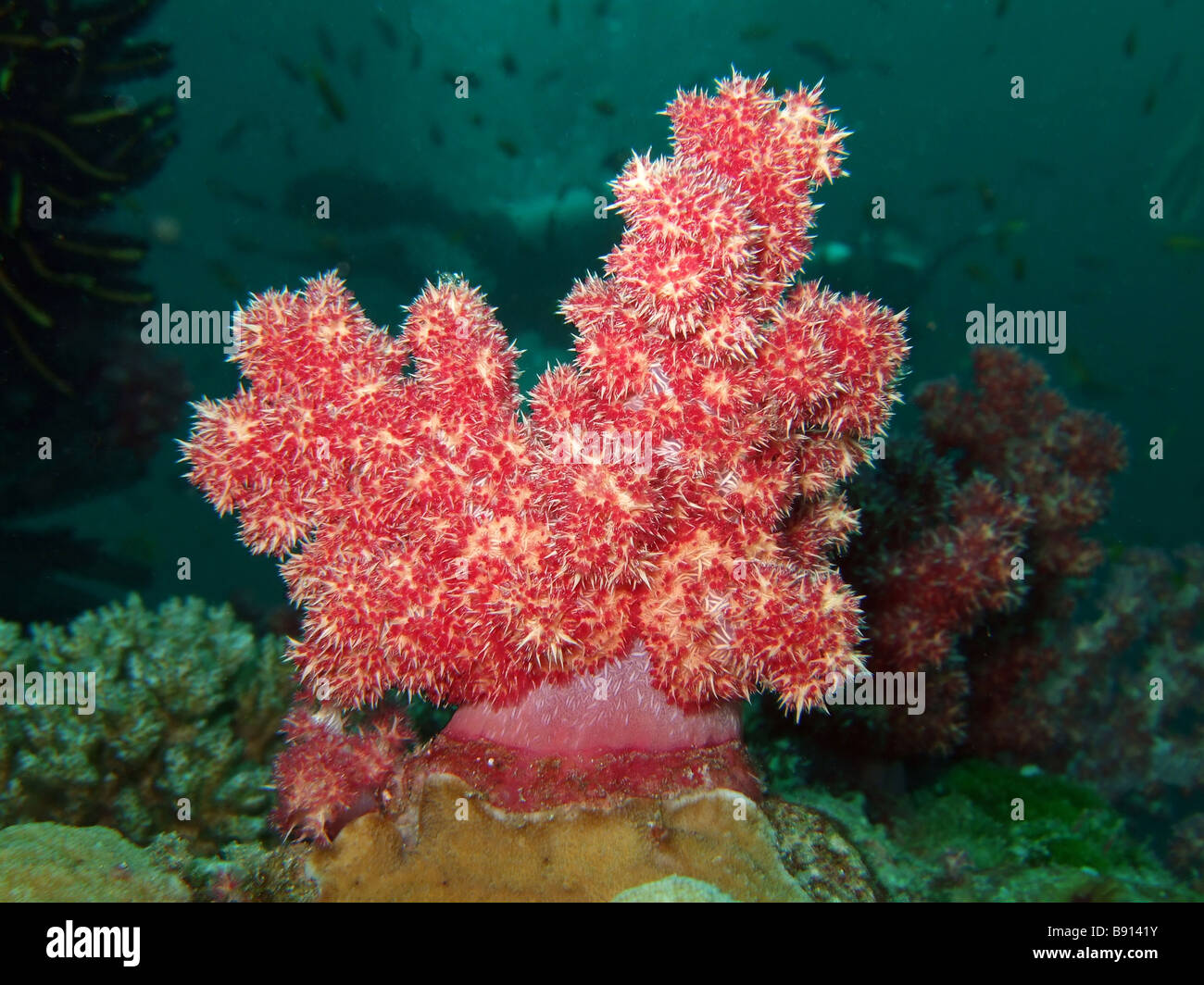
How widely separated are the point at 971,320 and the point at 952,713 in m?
2.54

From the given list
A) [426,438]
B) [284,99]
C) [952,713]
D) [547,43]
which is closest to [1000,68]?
[547,43]

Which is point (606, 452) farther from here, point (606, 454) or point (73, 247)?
point (73, 247)

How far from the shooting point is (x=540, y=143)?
13.0 m

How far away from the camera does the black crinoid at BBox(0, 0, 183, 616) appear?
577 cm

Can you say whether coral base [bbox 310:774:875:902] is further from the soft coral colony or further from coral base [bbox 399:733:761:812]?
the soft coral colony

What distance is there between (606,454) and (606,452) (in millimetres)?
11

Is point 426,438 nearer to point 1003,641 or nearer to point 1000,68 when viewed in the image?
point 1003,641

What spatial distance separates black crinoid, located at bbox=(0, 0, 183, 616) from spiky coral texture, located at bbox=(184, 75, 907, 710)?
5.51 m

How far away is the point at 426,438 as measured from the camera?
2301 mm

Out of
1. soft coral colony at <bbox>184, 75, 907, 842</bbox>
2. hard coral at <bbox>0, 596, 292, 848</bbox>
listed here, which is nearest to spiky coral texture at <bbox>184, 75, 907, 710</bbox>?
soft coral colony at <bbox>184, 75, 907, 842</bbox>

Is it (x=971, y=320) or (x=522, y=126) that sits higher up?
(x=522, y=126)

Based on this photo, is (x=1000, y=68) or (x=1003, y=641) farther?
(x=1000, y=68)

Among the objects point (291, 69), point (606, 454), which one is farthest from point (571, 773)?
point (291, 69)
